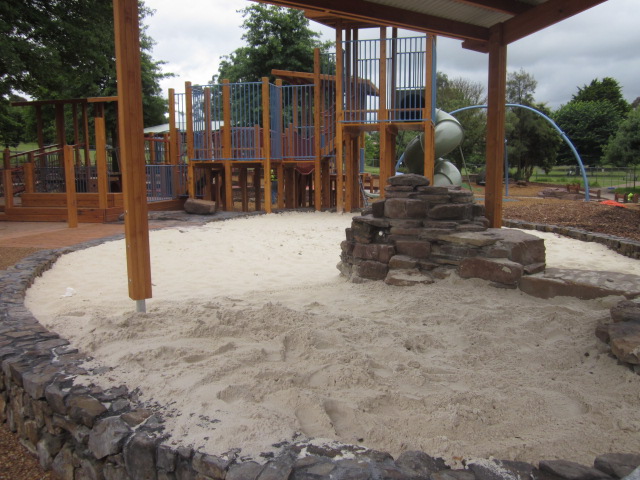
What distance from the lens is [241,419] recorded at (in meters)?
2.34

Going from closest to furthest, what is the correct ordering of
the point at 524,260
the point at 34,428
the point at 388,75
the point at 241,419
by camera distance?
the point at 241,419
the point at 34,428
the point at 524,260
the point at 388,75

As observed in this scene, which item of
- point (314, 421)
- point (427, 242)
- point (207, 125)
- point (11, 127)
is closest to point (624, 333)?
point (314, 421)

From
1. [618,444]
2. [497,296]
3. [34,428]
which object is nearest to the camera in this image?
Result: [618,444]

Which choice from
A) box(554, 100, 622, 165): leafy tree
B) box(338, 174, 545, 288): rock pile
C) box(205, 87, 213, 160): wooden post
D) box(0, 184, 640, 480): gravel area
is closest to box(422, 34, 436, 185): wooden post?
box(0, 184, 640, 480): gravel area

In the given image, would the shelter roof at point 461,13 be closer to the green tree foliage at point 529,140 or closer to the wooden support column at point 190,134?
the wooden support column at point 190,134

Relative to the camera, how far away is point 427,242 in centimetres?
513

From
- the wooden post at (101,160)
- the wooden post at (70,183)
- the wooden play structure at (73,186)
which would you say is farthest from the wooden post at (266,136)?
the wooden post at (70,183)

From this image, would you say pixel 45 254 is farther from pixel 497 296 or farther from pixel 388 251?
pixel 497 296

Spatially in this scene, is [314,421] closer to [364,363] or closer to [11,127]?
[364,363]

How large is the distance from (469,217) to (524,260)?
905 mm

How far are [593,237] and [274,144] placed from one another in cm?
878

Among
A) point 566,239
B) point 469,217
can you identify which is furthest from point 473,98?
point 469,217

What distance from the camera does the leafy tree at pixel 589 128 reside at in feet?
155

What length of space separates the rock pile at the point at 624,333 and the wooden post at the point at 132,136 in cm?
321
